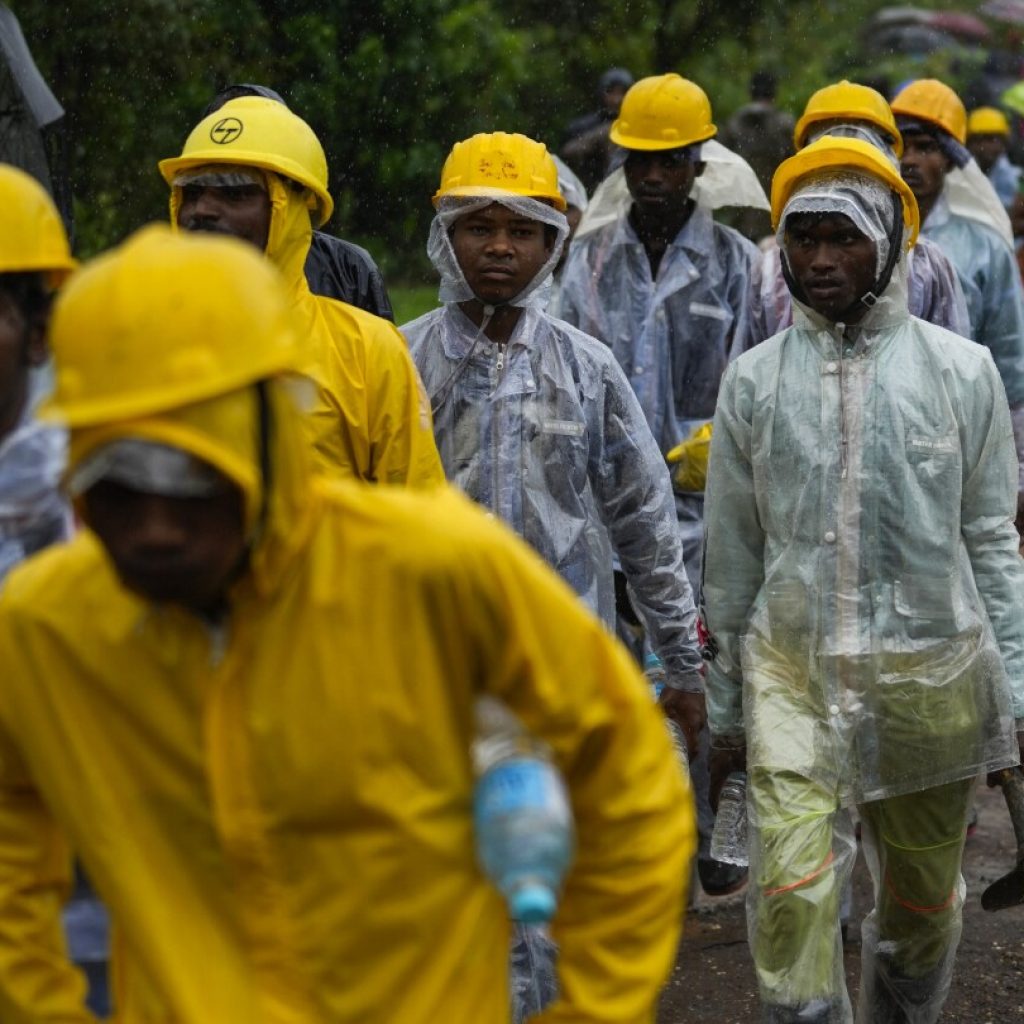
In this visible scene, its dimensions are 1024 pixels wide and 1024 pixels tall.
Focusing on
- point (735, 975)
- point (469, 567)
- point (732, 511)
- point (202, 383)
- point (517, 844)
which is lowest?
point (735, 975)

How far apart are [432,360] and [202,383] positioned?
3490 mm

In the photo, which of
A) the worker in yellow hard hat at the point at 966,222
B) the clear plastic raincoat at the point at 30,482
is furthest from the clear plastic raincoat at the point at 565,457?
the clear plastic raincoat at the point at 30,482

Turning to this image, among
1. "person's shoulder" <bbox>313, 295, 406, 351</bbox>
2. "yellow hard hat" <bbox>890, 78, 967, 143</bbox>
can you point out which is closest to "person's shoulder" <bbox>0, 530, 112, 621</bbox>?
"person's shoulder" <bbox>313, 295, 406, 351</bbox>

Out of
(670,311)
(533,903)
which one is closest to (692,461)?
(670,311)

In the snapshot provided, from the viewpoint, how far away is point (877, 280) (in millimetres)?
5383

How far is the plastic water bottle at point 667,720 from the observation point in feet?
18.6

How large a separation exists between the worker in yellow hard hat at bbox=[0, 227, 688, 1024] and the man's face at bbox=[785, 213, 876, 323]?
2727mm

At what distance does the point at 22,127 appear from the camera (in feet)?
26.6

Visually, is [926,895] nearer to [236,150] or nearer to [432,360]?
[432,360]

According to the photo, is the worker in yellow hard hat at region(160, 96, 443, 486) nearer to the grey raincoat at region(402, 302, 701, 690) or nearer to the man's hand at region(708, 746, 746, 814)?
the grey raincoat at region(402, 302, 701, 690)

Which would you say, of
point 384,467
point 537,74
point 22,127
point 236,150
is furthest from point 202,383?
point 537,74

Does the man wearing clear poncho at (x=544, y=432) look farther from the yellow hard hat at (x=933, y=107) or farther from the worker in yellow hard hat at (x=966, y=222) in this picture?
the yellow hard hat at (x=933, y=107)

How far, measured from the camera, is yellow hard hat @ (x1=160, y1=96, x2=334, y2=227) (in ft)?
17.1

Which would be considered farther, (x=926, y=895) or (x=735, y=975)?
(x=735, y=975)
